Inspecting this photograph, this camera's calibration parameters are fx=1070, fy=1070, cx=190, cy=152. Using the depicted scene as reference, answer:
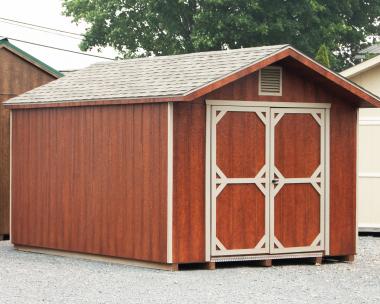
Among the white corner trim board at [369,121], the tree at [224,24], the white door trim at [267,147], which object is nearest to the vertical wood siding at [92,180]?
the white door trim at [267,147]

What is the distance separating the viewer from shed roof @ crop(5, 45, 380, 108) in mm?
13742

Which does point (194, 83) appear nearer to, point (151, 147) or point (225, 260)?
point (151, 147)

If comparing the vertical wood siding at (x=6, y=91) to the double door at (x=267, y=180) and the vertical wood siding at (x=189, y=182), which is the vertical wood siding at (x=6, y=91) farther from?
the double door at (x=267, y=180)

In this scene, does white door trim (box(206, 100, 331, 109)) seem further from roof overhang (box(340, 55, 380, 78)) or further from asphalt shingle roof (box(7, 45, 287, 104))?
roof overhang (box(340, 55, 380, 78))

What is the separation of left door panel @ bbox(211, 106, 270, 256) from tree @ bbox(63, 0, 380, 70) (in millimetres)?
22446

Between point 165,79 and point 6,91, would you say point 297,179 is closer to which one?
point 165,79

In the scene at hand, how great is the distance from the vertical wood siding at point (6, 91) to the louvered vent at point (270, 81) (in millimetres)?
5505

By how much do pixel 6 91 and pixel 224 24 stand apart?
19.8m

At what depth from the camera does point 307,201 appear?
14.8 m

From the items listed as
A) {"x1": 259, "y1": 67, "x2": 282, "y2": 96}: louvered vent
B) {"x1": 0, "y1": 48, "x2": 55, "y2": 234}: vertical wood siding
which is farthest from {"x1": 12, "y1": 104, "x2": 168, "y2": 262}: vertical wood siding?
{"x1": 0, "y1": 48, "x2": 55, "y2": 234}: vertical wood siding

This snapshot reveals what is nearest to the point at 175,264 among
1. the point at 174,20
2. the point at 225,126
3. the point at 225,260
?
the point at 225,260

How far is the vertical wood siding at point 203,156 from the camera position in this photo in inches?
542

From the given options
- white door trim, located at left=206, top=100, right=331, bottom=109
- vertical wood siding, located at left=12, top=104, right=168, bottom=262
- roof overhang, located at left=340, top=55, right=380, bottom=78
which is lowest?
vertical wood siding, located at left=12, top=104, right=168, bottom=262

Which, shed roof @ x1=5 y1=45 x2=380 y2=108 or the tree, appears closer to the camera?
shed roof @ x1=5 y1=45 x2=380 y2=108
